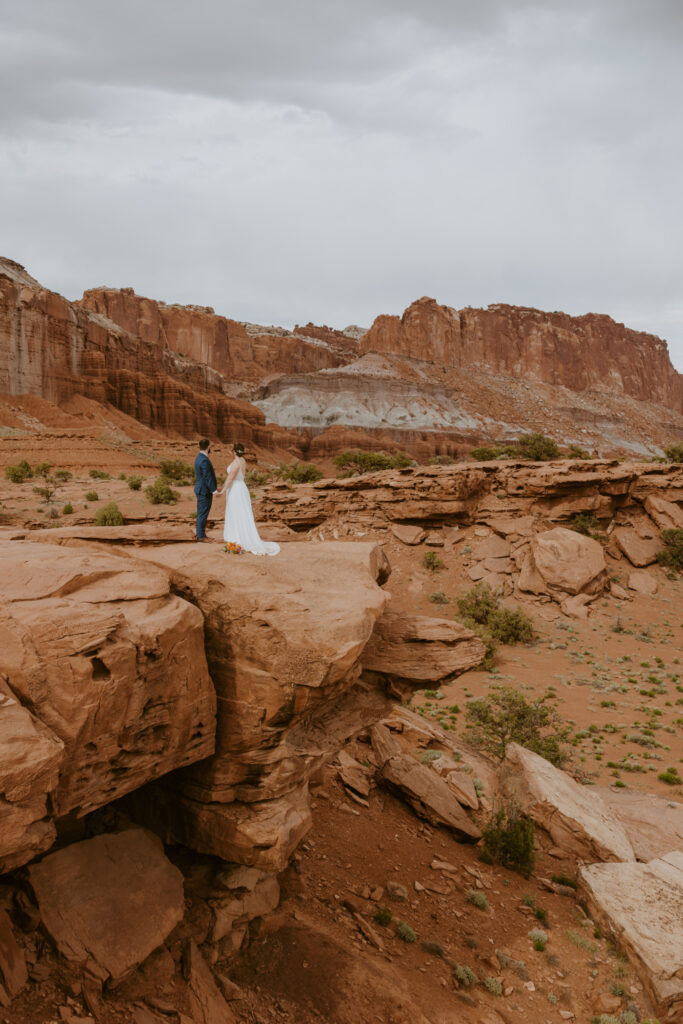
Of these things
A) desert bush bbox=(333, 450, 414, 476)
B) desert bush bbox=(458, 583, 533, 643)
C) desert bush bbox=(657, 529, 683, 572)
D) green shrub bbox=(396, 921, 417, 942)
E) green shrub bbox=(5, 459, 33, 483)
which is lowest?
green shrub bbox=(396, 921, 417, 942)

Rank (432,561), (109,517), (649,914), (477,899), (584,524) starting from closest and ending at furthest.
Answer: (649,914) < (477,899) < (109,517) < (432,561) < (584,524)

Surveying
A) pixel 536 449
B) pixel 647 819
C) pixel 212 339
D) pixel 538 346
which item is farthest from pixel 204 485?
pixel 538 346

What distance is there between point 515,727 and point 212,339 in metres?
124

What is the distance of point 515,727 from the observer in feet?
44.0

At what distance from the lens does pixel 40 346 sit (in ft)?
191

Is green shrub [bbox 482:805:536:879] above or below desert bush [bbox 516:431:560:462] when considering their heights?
below

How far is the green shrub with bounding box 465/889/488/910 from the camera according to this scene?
8281 millimetres

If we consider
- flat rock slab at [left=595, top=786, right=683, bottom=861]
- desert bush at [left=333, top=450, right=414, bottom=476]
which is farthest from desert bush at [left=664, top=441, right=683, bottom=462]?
flat rock slab at [left=595, top=786, right=683, bottom=861]

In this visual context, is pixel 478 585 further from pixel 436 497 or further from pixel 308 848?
pixel 308 848

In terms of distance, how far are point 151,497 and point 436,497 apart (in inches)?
646

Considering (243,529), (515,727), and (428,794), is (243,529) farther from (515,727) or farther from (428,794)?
(515,727)

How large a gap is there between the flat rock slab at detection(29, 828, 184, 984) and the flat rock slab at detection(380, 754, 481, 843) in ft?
17.1

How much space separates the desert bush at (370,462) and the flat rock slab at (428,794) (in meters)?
32.1

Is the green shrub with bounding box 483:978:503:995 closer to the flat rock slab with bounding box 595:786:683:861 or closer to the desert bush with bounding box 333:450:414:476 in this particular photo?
the flat rock slab with bounding box 595:786:683:861
